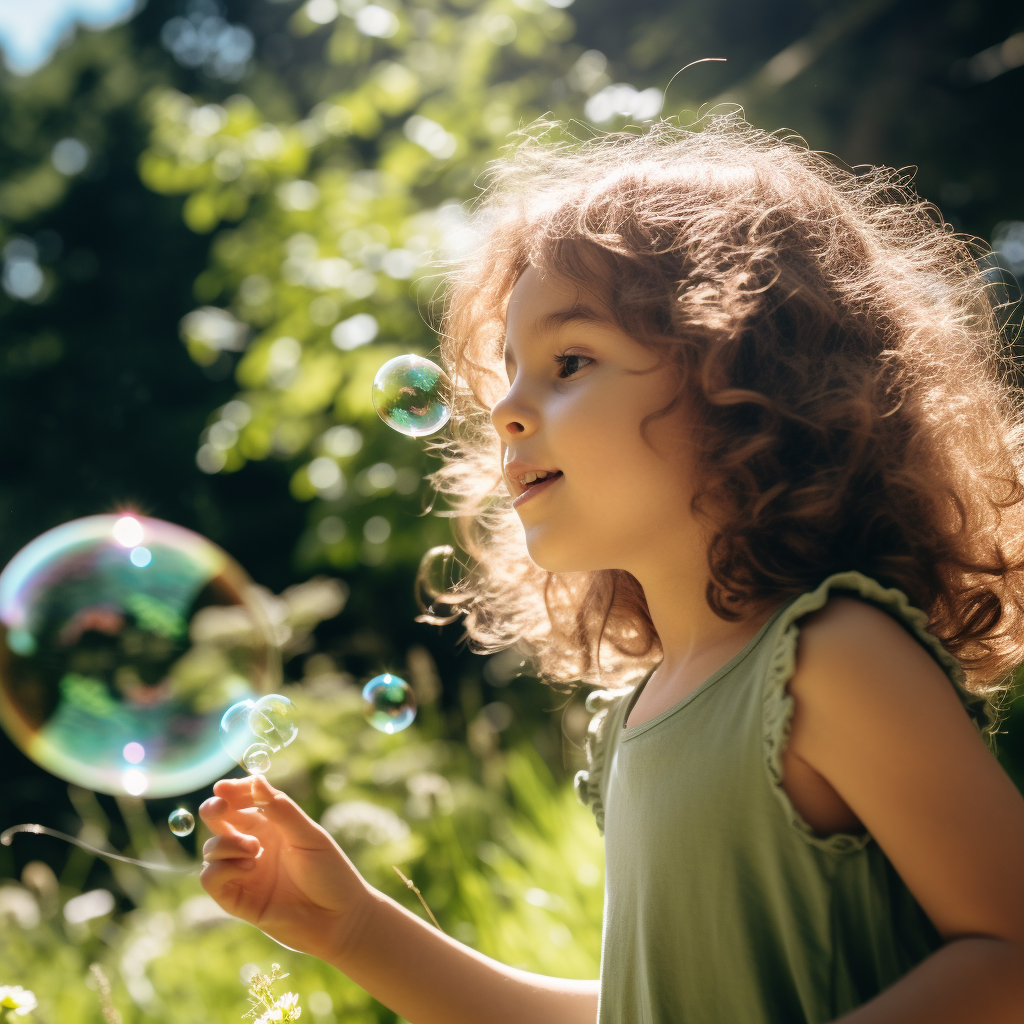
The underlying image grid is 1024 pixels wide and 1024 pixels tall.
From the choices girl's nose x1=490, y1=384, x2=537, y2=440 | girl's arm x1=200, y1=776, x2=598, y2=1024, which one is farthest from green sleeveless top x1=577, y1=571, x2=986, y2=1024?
girl's nose x1=490, y1=384, x2=537, y2=440

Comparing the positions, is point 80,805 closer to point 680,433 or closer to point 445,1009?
point 445,1009

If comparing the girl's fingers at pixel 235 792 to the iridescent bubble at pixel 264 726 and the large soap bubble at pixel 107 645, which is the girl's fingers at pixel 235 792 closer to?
the iridescent bubble at pixel 264 726

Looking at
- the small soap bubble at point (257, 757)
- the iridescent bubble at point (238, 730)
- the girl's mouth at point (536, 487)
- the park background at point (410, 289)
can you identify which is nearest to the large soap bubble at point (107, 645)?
the iridescent bubble at point (238, 730)

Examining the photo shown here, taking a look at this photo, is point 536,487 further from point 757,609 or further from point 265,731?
point 265,731

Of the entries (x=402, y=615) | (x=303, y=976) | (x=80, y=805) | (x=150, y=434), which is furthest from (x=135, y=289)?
(x=303, y=976)

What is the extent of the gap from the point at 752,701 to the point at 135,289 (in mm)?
10950

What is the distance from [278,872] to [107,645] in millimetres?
999

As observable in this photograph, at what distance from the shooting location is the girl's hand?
52.9 inches

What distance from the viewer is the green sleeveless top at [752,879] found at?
3.27ft

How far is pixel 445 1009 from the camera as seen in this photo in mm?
1385

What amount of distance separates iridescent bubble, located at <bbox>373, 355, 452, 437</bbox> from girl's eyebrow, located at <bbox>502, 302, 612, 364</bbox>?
0.57m

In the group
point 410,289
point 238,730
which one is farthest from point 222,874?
point 410,289

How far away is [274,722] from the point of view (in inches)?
64.7

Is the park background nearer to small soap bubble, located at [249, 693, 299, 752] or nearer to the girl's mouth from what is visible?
small soap bubble, located at [249, 693, 299, 752]
